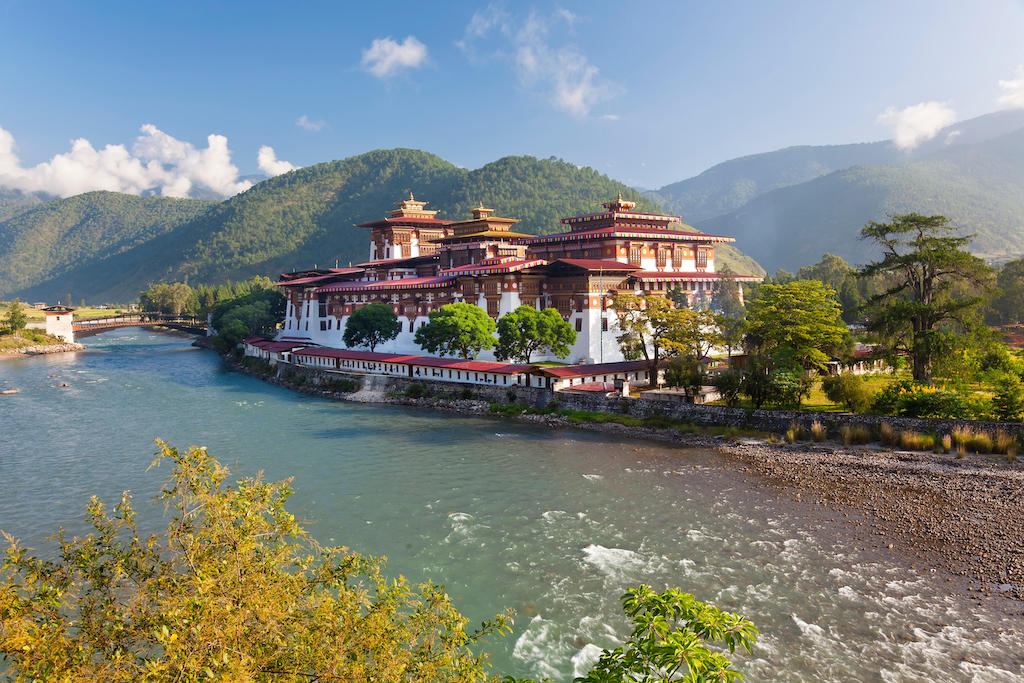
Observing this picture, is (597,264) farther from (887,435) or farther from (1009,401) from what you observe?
(1009,401)

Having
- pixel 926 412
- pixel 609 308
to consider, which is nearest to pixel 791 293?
pixel 926 412

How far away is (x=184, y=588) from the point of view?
26.9 ft

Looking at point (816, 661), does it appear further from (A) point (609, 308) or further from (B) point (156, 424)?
(B) point (156, 424)

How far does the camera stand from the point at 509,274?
57531mm

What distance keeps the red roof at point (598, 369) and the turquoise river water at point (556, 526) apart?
6.39m

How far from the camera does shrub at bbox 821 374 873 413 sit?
1437 inches

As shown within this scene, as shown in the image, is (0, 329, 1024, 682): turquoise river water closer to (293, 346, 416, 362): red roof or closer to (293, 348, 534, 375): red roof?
(293, 348, 534, 375): red roof

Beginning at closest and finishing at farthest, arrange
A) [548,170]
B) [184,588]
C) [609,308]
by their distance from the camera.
A: [184,588] → [609,308] → [548,170]

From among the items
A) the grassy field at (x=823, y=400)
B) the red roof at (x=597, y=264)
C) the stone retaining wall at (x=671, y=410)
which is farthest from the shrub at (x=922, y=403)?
the red roof at (x=597, y=264)

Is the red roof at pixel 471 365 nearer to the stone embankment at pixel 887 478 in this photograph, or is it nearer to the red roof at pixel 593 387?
the stone embankment at pixel 887 478

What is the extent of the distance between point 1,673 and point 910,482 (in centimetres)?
3301

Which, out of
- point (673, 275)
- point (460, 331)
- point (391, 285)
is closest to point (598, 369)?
point (460, 331)

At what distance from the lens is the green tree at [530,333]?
50938mm

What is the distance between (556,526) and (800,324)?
970 inches
